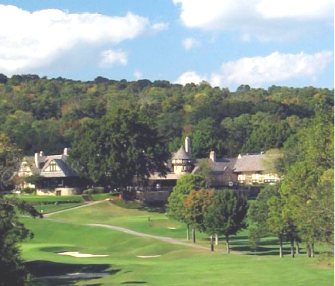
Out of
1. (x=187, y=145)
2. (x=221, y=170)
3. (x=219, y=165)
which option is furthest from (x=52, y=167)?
(x=219, y=165)

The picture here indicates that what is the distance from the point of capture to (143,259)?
54.9 meters

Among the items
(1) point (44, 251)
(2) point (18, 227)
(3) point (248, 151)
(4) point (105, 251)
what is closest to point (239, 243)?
(4) point (105, 251)

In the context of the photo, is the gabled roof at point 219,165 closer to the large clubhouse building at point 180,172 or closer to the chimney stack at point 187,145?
the large clubhouse building at point 180,172

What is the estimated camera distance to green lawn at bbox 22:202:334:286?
127ft

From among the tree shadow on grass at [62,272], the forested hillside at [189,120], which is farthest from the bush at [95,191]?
the tree shadow on grass at [62,272]

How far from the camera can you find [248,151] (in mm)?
140250

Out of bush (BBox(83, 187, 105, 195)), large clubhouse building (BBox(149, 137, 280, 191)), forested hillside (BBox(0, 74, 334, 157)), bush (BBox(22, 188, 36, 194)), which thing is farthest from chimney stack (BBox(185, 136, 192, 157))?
bush (BBox(22, 188, 36, 194))

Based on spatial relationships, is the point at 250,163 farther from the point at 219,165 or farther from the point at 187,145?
the point at 187,145

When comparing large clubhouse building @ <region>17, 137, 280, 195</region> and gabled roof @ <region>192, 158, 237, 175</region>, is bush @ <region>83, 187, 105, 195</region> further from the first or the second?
gabled roof @ <region>192, 158, 237, 175</region>

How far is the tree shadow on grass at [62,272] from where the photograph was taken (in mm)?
45094

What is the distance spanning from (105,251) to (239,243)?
36.7ft

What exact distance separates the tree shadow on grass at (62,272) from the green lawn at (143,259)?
62 millimetres

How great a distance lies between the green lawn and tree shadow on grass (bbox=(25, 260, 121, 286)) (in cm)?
6

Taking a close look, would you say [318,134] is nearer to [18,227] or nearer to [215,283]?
[215,283]
